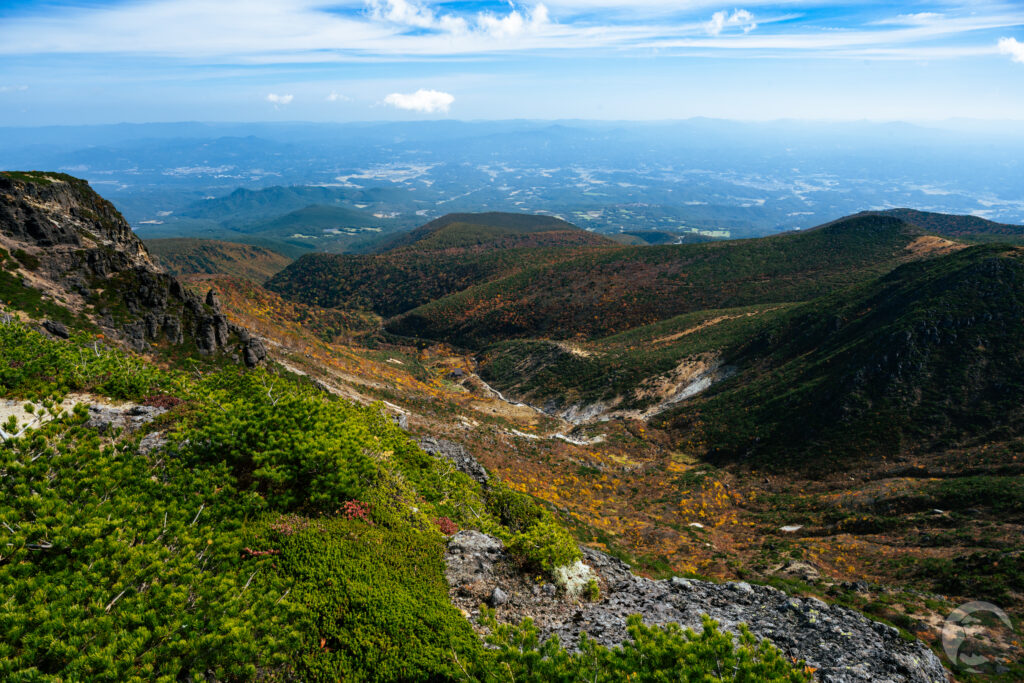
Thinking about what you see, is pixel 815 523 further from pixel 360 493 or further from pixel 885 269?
pixel 885 269

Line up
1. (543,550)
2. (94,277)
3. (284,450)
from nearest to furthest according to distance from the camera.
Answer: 1. (284,450)
2. (543,550)
3. (94,277)

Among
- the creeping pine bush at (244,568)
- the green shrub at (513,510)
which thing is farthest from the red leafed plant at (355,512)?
the green shrub at (513,510)

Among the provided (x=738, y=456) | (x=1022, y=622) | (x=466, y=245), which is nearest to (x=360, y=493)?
(x=1022, y=622)

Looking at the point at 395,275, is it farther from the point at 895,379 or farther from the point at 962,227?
the point at 962,227

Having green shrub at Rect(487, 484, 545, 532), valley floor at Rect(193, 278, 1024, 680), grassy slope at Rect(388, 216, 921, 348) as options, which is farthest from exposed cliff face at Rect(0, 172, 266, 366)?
grassy slope at Rect(388, 216, 921, 348)

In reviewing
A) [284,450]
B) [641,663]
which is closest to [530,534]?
[641,663]

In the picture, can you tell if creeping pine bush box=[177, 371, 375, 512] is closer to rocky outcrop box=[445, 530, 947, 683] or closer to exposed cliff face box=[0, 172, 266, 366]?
rocky outcrop box=[445, 530, 947, 683]
